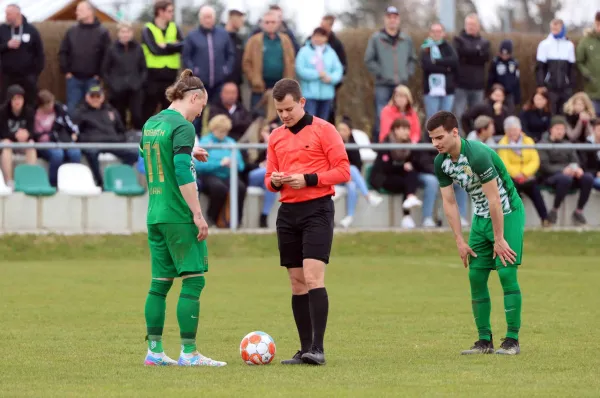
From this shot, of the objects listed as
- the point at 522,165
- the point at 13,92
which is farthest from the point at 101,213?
the point at 522,165

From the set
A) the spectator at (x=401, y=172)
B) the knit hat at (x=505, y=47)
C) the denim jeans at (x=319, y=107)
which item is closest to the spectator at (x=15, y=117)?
the denim jeans at (x=319, y=107)

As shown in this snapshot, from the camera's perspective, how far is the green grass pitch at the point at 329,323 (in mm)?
8305

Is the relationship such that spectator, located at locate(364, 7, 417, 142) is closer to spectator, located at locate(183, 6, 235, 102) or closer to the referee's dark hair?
spectator, located at locate(183, 6, 235, 102)

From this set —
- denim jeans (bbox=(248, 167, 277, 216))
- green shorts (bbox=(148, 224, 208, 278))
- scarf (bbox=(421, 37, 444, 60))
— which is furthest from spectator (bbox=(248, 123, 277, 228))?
green shorts (bbox=(148, 224, 208, 278))

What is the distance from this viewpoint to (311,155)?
9.55 metres

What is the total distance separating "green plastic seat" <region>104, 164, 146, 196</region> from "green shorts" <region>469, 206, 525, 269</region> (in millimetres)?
9838

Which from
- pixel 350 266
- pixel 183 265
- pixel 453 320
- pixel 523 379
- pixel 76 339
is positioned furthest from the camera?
pixel 350 266

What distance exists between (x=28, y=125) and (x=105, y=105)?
1327mm

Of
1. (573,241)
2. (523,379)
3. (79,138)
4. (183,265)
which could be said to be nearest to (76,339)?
(183,265)

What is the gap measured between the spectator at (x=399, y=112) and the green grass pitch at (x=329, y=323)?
6.66ft

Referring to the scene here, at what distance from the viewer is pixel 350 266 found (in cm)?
1781

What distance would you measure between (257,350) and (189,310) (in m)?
0.57

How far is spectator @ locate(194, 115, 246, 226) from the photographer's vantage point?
1894 centimetres

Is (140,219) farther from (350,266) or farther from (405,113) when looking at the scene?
(405,113)
